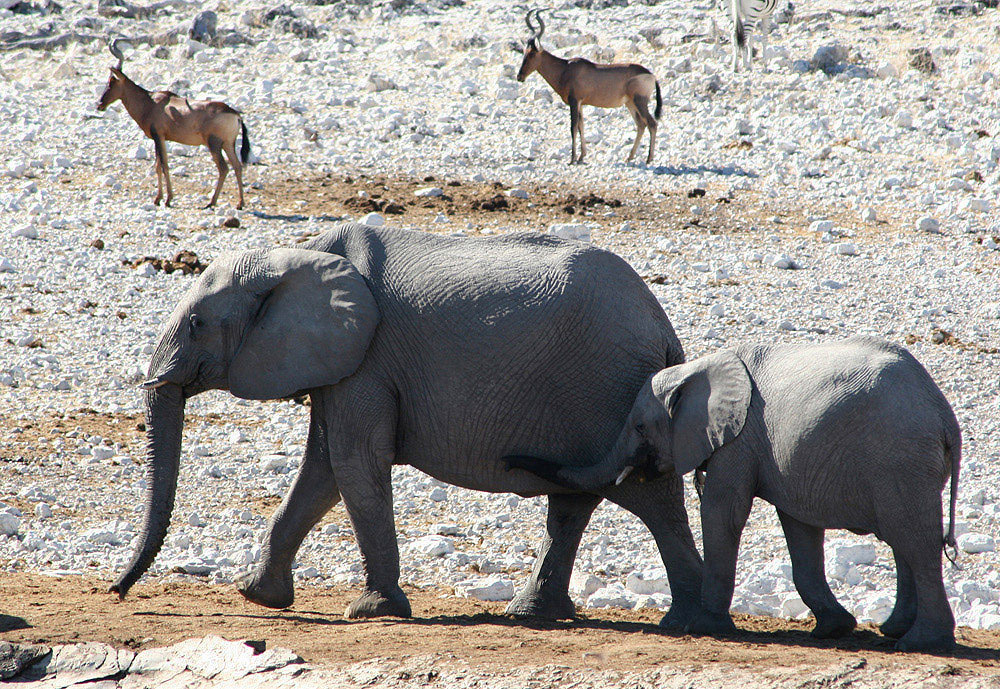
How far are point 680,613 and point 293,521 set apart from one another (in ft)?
7.19

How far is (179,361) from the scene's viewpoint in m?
7.10

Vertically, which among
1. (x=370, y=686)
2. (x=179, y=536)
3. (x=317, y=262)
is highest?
(x=317, y=262)

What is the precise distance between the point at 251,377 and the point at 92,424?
3.60 metres

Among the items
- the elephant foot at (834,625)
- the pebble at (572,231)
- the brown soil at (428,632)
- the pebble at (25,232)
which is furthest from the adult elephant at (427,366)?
the pebble at (25,232)

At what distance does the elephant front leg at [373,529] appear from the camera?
6.90 m

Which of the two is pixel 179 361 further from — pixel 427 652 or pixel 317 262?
pixel 427 652

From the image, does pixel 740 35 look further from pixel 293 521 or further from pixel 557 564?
pixel 293 521

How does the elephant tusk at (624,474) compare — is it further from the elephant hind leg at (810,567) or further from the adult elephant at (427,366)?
the elephant hind leg at (810,567)

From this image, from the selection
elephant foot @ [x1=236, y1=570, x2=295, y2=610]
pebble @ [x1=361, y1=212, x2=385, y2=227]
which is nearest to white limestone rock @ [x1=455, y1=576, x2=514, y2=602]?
elephant foot @ [x1=236, y1=570, x2=295, y2=610]

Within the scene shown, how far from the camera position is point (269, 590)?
7289mm

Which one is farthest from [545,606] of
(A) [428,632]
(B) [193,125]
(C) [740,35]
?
(C) [740,35]

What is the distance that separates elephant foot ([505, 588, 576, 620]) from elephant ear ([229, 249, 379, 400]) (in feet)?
5.37

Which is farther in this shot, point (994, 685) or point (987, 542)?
point (987, 542)

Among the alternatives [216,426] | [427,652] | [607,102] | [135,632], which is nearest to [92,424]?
[216,426]
